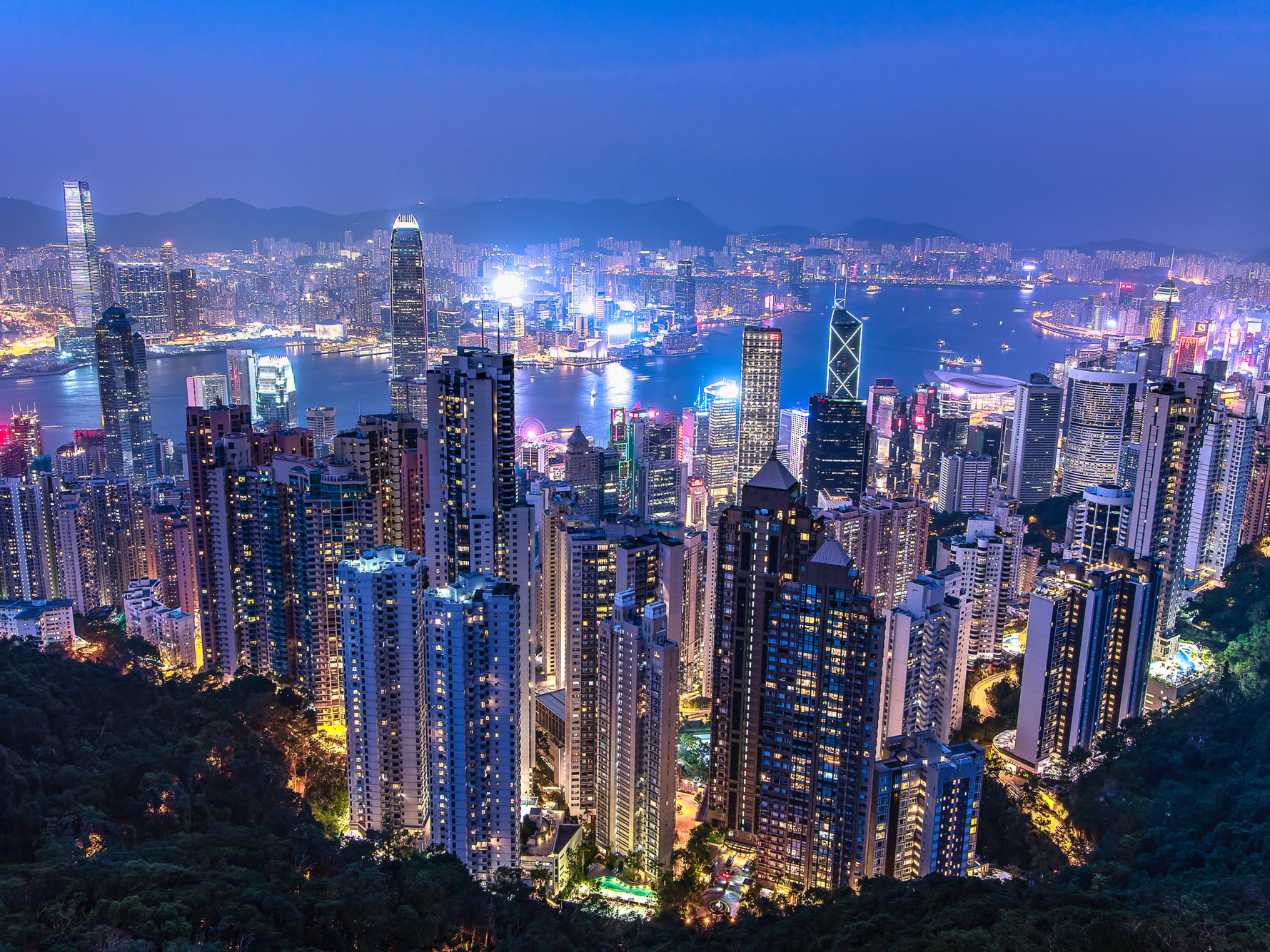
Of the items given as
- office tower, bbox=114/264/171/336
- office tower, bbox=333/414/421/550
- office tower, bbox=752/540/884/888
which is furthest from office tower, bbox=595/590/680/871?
office tower, bbox=114/264/171/336

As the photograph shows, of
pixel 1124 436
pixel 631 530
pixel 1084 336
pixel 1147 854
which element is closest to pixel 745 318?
pixel 1084 336

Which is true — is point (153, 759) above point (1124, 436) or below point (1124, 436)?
below

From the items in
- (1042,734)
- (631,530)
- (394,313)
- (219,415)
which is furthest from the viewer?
(394,313)

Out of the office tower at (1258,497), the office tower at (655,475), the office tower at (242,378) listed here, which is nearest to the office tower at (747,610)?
the office tower at (655,475)

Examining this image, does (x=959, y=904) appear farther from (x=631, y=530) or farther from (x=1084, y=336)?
(x=1084, y=336)

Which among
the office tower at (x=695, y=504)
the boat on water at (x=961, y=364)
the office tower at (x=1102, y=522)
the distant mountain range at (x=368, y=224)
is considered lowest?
the office tower at (x=695, y=504)

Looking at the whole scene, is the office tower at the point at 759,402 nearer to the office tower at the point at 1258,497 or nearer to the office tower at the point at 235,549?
the office tower at the point at 1258,497

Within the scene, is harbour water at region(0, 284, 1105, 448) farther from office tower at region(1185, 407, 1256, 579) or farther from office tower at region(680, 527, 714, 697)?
office tower at region(1185, 407, 1256, 579)

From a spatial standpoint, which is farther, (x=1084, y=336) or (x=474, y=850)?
(x=1084, y=336)
